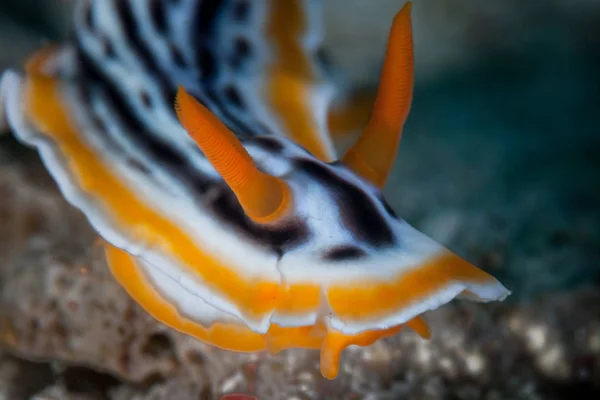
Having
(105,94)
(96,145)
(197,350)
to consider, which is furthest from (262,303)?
(105,94)

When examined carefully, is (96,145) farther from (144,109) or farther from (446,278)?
(446,278)

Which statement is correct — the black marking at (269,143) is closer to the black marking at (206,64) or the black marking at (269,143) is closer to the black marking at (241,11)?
the black marking at (206,64)

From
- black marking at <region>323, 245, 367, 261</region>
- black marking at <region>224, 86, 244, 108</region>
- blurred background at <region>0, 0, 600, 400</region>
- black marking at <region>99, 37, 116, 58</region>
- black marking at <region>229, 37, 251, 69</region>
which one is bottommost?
blurred background at <region>0, 0, 600, 400</region>

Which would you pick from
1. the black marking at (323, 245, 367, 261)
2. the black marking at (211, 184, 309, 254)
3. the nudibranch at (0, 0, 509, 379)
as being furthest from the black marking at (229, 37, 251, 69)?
the black marking at (323, 245, 367, 261)

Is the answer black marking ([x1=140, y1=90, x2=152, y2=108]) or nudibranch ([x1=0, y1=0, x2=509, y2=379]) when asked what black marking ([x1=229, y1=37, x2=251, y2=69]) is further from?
black marking ([x1=140, y1=90, x2=152, y2=108])

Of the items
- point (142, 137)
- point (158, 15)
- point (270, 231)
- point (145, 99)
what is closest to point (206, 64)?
point (158, 15)

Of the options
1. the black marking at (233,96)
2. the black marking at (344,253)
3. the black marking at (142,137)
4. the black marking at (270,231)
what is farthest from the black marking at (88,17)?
the black marking at (344,253)
